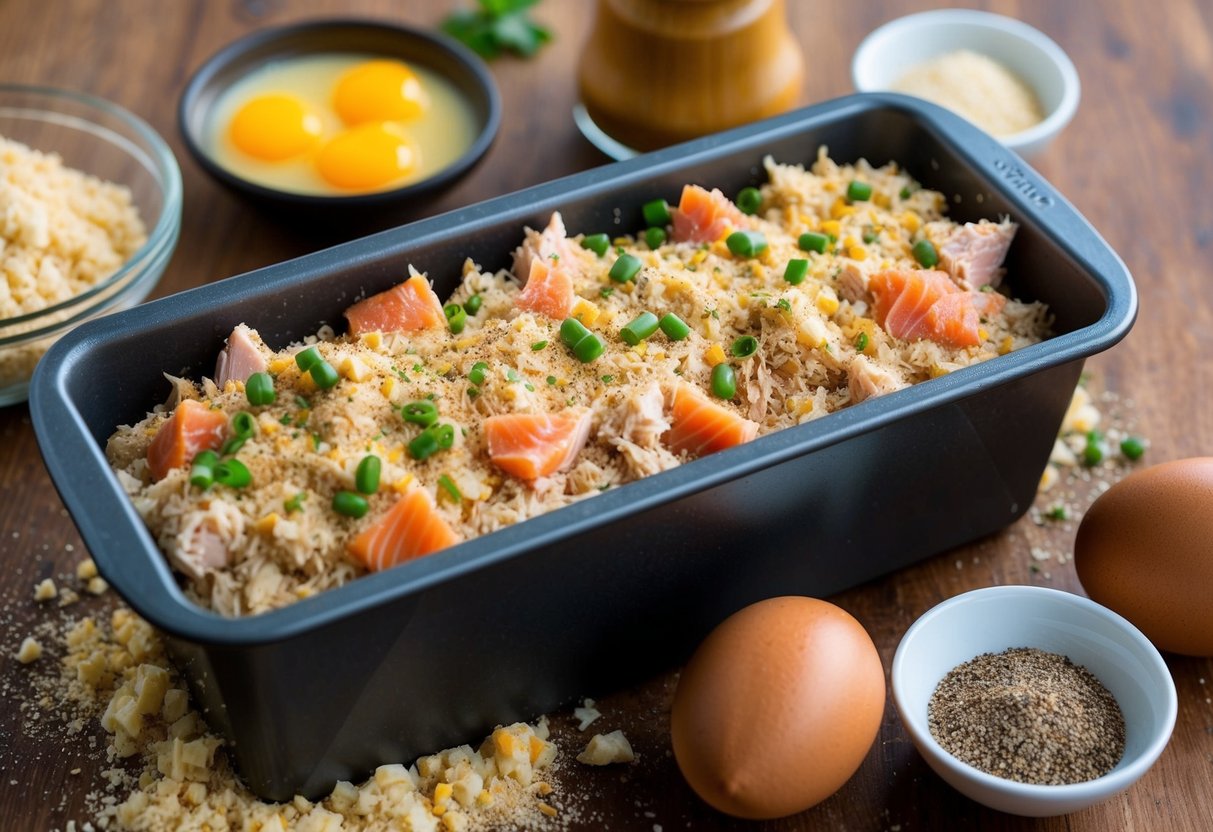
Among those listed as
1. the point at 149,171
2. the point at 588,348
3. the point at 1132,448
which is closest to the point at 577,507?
the point at 588,348

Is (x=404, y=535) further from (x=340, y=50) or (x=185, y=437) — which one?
(x=340, y=50)

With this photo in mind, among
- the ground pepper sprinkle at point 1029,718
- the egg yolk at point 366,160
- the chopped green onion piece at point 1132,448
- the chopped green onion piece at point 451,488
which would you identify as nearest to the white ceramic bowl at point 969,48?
the chopped green onion piece at point 1132,448

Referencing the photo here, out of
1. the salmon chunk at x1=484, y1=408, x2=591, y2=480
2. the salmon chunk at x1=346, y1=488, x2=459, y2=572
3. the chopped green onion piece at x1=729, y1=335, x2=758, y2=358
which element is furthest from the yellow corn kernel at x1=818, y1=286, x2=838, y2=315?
the salmon chunk at x1=346, y1=488, x2=459, y2=572

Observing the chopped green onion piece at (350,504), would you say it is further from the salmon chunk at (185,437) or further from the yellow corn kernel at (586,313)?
the yellow corn kernel at (586,313)

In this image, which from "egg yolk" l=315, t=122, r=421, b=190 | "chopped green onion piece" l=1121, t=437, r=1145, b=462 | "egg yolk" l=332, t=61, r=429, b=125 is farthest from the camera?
"egg yolk" l=332, t=61, r=429, b=125

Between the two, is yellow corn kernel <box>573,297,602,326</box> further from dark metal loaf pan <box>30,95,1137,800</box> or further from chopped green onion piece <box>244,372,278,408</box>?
chopped green onion piece <box>244,372,278,408</box>

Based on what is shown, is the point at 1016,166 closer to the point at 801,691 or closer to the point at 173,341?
the point at 801,691
